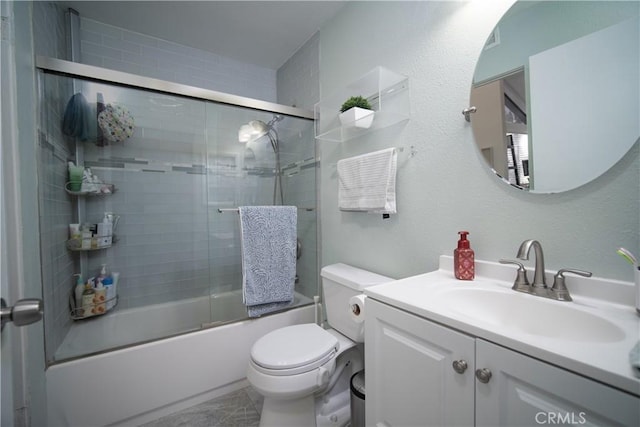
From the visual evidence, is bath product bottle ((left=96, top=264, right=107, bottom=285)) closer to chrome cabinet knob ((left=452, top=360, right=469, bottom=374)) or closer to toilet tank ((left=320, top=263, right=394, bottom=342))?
toilet tank ((left=320, top=263, right=394, bottom=342))

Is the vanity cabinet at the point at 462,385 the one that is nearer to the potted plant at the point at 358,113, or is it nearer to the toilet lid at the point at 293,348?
the toilet lid at the point at 293,348

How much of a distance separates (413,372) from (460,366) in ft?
0.51

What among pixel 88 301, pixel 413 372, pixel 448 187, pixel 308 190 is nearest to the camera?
pixel 413 372

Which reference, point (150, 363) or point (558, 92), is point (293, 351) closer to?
point (150, 363)

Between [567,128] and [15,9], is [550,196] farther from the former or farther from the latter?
[15,9]

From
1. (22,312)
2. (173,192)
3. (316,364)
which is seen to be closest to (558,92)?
(316,364)

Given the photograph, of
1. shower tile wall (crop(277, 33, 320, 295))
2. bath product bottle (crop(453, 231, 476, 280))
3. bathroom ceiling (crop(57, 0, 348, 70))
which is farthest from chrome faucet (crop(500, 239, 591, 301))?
bathroom ceiling (crop(57, 0, 348, 70))

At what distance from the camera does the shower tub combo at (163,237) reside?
1263 mm

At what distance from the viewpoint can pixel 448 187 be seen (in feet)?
3.59

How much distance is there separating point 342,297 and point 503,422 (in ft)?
2.85

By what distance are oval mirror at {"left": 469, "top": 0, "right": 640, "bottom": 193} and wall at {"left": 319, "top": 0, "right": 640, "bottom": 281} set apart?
5 cm

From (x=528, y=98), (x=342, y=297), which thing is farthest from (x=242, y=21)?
(x=342, y=297)

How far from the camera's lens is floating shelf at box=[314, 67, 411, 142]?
128 centimetres

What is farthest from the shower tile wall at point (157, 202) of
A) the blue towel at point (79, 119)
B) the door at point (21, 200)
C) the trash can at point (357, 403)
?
the trash can at point (357, 403)
